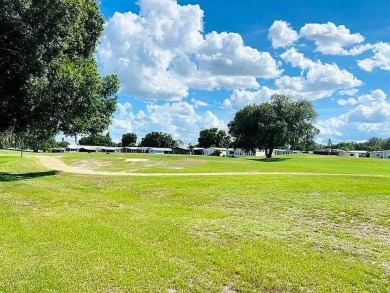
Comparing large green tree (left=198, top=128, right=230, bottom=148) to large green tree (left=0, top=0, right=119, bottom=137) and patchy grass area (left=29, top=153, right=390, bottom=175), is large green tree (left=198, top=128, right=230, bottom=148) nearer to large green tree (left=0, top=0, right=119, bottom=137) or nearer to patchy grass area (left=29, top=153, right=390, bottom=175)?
patchy grass area (left=29, top=153, right=390, bottom=175)

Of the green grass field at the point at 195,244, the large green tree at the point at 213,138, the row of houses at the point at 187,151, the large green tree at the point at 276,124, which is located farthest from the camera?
the large green tree at the point at 213,138

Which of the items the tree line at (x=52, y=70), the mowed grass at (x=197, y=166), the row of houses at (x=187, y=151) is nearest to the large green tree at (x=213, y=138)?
the row of houses at (x=187, y=151)

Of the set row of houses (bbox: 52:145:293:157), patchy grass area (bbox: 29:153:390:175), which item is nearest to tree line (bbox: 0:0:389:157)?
patchy grass area (bbox: 29:153:390:175)

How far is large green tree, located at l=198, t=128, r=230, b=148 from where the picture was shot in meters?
171

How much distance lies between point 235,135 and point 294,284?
241 feet

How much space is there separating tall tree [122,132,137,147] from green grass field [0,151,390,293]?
170 meters

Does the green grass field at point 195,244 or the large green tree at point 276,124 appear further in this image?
the large green tree at point 276,124

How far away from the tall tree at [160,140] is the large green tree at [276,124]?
316 feet

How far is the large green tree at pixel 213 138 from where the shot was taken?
171375 mm

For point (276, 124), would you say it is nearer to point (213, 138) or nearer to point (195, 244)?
point (195, 244)

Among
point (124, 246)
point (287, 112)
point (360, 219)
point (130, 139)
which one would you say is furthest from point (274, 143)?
point (130, 139)

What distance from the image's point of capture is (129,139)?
18450 centimetres

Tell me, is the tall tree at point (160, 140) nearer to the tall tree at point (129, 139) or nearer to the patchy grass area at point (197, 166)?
the tall tree at point (129, 139)

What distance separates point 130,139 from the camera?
184 metres
